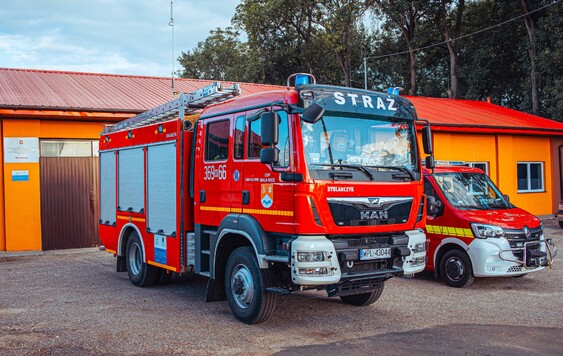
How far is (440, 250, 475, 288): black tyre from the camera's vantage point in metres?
9.63

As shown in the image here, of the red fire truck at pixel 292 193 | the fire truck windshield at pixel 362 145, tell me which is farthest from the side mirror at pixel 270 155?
the fire truck windshield at pixel 362 145

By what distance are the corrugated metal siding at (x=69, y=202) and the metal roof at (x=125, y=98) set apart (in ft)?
4.99

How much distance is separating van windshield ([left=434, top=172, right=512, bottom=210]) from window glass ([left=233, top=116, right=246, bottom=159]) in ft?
14.3

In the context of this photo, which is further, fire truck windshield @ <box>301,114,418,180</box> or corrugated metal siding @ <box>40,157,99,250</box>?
corrugated metal siding @ <box>40,157,99,250</box>

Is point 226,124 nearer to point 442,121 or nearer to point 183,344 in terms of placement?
point 183,344

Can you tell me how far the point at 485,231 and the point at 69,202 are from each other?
1065 centimetres

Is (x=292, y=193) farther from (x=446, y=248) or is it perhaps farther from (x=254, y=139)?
(x=446, y=248)

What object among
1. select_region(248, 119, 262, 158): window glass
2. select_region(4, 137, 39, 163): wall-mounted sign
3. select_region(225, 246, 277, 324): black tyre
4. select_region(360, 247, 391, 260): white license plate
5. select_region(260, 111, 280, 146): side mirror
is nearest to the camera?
select_region(260, 111, 280, 146): side mirror

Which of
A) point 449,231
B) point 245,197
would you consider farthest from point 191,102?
point 449,231

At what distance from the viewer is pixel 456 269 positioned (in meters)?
9.84

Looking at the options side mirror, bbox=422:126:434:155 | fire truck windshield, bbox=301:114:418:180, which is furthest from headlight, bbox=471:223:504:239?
fire truck windshield, bbox=301:114:418:180

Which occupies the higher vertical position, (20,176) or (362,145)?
(362,145)

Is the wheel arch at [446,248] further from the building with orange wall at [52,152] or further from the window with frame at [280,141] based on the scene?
the building with orange wall at [52,152]

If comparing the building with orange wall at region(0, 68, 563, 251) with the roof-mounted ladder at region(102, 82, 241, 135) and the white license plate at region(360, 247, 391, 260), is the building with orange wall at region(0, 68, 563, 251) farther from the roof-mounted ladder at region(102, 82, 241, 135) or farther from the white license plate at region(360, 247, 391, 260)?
the white license plate at region(360, 247, 391, 260)
